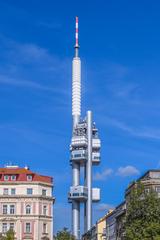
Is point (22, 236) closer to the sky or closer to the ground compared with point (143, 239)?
closer to the sky

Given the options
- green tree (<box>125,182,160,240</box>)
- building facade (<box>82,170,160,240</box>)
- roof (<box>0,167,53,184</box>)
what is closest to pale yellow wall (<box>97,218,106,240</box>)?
building facade (<box>82,170,160,240</box>)

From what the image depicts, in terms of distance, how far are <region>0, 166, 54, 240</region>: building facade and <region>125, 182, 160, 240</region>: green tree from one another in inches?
2809

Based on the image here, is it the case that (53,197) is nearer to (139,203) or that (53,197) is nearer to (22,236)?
(22,236)

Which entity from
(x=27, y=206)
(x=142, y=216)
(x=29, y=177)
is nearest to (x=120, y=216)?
(x=27, y=206)

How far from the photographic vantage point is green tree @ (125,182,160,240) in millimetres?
72562

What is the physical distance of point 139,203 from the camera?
247ft

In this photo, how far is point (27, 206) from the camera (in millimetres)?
148625

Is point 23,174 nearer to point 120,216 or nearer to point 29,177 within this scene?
point 29,177

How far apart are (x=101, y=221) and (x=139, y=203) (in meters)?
97.8

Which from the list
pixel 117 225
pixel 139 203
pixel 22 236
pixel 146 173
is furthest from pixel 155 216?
pixel 22 236

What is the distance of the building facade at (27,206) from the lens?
483 ft

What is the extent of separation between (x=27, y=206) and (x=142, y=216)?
76.1m

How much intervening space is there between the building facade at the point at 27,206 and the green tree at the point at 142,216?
7136 cm

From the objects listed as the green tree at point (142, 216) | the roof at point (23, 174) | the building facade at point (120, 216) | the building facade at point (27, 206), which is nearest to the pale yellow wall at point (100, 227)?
the building facade at point (120, 216)
